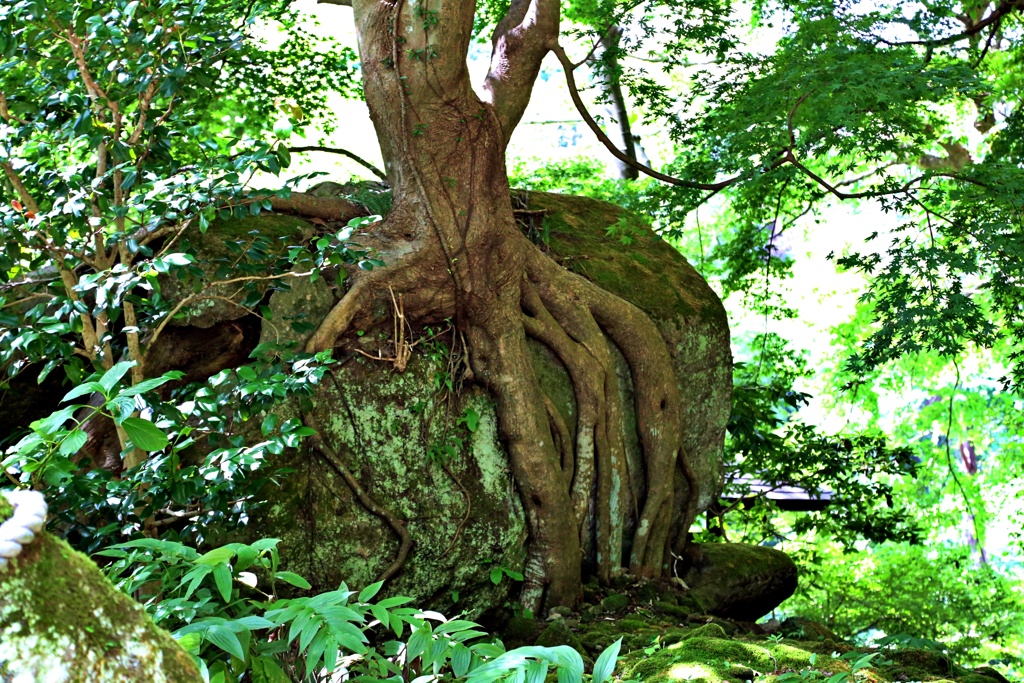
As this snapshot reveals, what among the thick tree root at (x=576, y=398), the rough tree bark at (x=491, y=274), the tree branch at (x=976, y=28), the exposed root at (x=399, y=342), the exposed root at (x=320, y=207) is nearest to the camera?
the exposed root at (x=399, y=342)

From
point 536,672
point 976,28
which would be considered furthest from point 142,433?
point 976,28

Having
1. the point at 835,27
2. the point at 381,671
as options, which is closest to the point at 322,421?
the point at 381,671

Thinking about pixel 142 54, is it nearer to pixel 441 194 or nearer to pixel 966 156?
pixel 441 194


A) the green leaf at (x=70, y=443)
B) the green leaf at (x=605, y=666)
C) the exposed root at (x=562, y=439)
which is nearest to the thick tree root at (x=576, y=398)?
the exposed root at (x=562, y=439)

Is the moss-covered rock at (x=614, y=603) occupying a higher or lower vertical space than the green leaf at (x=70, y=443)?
lower

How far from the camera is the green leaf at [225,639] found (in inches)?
67.4

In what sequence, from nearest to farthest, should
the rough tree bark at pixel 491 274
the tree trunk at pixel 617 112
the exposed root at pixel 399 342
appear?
the exposed root at pixel 399 342
the rough tree bark at pixel 491 274
the tree trunk at pixel 617 112

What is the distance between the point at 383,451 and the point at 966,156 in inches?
394

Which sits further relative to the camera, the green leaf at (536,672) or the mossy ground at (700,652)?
the mossy ground at (700,652)

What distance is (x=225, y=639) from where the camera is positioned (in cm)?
173

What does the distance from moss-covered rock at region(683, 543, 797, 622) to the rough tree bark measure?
0.89 m

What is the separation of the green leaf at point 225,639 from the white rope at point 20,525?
0.58 m

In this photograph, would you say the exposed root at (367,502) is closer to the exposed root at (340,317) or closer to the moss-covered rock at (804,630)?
the exposed root at (340,317)

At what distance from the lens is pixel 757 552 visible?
6625 millimetres
